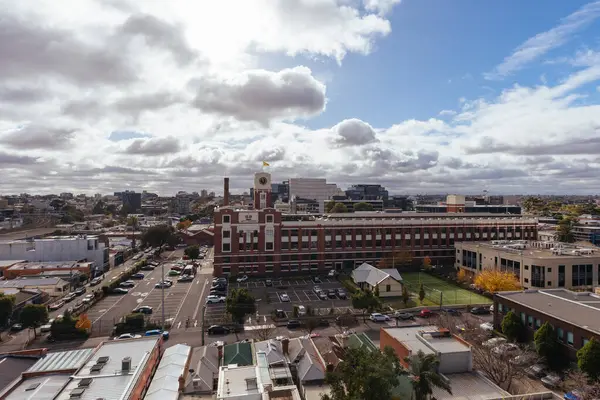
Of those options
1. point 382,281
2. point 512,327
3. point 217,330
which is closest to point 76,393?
point 217,330

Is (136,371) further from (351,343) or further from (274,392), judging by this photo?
(351,343)

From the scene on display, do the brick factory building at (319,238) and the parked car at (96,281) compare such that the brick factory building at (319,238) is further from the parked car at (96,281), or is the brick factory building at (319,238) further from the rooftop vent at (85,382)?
the rooftop vent at (85,382)

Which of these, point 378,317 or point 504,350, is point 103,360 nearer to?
point 378,317

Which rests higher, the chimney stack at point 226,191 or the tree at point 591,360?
the chimney stack at point 226,191

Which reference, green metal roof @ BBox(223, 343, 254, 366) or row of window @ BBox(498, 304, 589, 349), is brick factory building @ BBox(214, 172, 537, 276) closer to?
row of window @ BBox(498, 304, 589, 349)

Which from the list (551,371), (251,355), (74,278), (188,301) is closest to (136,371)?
(251,355)

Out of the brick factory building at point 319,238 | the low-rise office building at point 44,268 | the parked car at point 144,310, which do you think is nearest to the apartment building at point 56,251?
the low-rise office building at point 44,268

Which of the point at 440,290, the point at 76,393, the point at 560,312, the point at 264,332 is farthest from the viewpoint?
the point at 440,290
